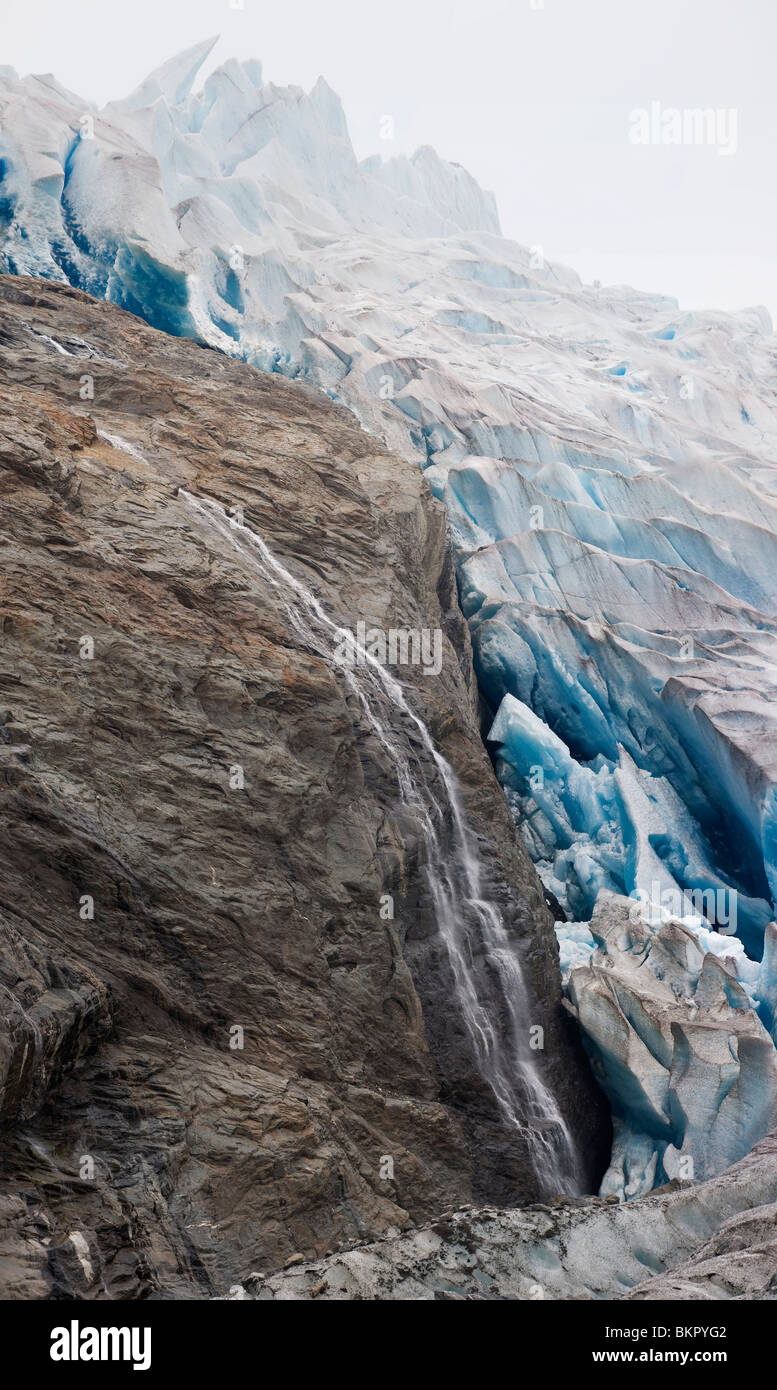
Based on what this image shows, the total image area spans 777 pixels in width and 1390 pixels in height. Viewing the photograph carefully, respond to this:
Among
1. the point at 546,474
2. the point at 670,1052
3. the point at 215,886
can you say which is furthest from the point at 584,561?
the point at 215,886

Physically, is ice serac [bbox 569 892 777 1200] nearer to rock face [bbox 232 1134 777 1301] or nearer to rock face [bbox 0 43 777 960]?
rock face [bbox 232 1134 777 1301]

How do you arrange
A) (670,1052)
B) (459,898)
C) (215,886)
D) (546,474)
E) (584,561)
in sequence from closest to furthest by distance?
1. (215,886)
2. (670,1052)
3. (459,898)
4. (584,561)
5. (546,474)

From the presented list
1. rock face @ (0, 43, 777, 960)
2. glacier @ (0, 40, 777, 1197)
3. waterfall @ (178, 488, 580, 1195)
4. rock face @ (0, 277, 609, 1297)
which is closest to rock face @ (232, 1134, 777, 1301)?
rock face @ (0, 277, 609, 1297)

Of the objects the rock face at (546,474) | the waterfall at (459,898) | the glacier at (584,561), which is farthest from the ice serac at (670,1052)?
the rock face at (546,474)

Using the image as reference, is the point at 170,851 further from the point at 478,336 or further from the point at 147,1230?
the point at 478,336

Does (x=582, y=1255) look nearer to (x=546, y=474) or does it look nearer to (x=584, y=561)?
(x=584, y=561)

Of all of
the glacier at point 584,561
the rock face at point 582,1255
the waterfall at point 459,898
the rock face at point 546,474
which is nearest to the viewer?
the rock face at point 582,1255

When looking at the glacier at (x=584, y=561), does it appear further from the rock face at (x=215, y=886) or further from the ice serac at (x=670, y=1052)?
the rock face at (x=215, y=886)
